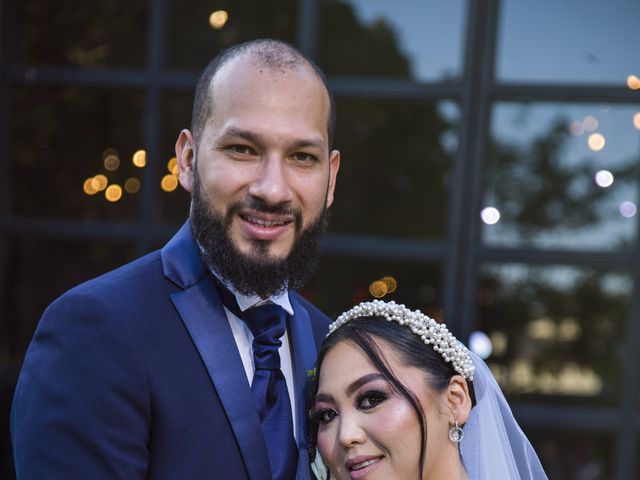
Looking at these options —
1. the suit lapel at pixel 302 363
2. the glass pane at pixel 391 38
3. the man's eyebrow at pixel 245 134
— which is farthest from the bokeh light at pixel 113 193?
the man's eyebrow at pixel 245 134

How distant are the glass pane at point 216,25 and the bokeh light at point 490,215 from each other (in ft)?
4.62

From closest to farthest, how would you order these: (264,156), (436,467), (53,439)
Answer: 1. (53,439)
2. (264,156)
3. (436,467)

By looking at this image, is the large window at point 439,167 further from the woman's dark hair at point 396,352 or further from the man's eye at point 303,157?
the man's eye at point 303,157

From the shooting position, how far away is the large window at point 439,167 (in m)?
4.20

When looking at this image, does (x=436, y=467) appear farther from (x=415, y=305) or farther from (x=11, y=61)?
(x=11, y=61)

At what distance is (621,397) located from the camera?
4.15 meters

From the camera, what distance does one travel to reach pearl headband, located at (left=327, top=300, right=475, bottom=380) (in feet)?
7.55

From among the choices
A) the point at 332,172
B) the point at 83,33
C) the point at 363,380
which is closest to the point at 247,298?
the point at 363,380

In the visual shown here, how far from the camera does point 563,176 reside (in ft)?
14.1

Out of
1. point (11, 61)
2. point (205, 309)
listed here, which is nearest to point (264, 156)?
point (205, 309)

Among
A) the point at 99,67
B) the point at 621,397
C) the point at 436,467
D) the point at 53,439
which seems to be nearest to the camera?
the point at 53,439

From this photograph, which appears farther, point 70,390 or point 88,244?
point 88,244

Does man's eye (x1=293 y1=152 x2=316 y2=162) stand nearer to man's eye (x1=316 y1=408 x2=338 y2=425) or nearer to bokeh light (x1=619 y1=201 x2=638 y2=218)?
man's eye (x1=316 y1=408 x2=338 y2=425)

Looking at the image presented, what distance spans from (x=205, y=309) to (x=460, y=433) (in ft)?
2.71
